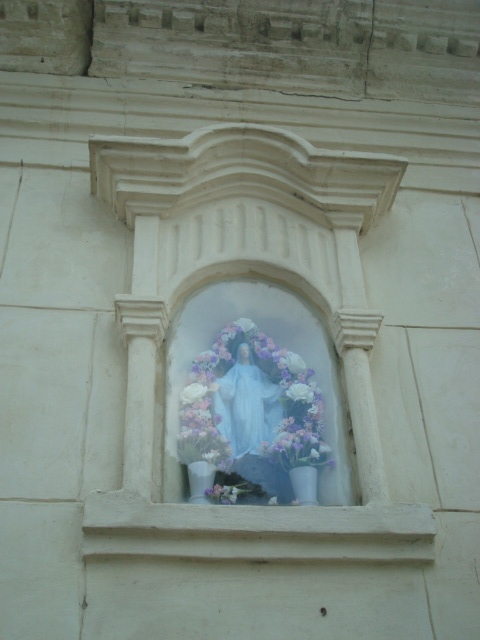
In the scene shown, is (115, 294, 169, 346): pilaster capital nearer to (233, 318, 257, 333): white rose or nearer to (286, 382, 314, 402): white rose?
(233, 318, 257, 333): white rose

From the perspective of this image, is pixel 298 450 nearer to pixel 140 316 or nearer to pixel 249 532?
pixel 249 532

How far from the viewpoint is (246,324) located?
4.00m

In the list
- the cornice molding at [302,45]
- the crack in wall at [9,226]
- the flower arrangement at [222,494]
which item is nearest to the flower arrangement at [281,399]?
the flower arrangement at [222,494]

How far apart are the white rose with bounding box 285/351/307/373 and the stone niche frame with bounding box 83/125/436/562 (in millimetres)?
202

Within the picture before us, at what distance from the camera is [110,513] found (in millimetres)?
3020

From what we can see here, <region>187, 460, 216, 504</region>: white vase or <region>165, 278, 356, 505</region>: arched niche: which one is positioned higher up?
<region>165, 278, 356, 505</region>: arched niche

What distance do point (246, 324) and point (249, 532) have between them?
1.26 metres

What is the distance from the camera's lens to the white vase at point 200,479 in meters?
3.34

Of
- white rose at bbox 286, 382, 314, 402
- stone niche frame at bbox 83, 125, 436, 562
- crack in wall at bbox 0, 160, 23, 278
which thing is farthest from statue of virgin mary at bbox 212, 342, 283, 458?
crack in wall at bbox 0, 160, 23, 278

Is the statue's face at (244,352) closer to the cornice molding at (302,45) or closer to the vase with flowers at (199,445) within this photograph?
the vase with flowers at (199,445)

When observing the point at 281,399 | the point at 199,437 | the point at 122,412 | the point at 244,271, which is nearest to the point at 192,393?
the point at 199,437

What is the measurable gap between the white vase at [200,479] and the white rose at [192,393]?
315 millimetres

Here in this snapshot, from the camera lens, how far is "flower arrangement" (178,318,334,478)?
3502 mm

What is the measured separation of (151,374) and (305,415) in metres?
0.75
